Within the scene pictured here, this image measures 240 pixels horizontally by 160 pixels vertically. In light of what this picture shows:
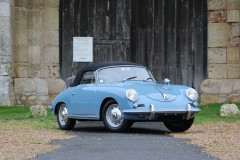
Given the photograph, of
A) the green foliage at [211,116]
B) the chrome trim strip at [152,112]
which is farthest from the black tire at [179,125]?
the green foliage at [211,116]

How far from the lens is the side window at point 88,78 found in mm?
9538

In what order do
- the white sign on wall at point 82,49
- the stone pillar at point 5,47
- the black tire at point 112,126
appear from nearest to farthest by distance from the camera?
the black tire at point 112,126, the stone pillar at point 5,47, the white sign on wall at point 82,49

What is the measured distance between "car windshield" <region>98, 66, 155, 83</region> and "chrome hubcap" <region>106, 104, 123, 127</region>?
84cm

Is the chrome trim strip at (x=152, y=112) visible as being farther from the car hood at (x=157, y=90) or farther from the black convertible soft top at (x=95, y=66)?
the black convertible soft top at (x=95, y=66)

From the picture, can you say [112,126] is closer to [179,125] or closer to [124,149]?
[179,125]

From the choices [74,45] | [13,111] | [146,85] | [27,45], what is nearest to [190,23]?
[74,45]

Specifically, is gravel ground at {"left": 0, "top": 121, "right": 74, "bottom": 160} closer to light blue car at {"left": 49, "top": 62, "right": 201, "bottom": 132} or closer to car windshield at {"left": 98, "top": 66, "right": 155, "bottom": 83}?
light blue car at {"left": 49, "top": 62, "right": 201, "bottom": 132}

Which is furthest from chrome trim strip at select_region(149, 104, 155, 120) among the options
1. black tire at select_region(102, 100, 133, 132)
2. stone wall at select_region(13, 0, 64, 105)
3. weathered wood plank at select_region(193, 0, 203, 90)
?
weathered wood plank at select_region(193, 0, 203, 90)

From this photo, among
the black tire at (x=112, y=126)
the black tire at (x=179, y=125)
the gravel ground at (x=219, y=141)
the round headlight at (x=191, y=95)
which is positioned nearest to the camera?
the gravel ground at (x=219, y=141)

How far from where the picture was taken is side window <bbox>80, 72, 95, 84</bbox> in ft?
31.3

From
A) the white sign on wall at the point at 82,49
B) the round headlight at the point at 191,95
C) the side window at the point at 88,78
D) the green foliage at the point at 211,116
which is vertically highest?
the white sign on wall at the point at 82,49

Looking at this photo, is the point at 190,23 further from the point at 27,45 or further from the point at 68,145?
the point at 68,145

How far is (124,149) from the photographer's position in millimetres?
6430

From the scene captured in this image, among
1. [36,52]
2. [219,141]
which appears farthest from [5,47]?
[219,141]
